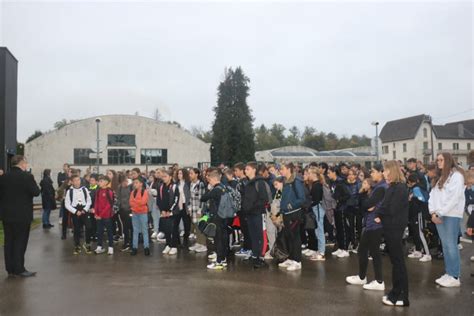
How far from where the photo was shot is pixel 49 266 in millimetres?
8398

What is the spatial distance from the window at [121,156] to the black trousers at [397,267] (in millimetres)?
52079

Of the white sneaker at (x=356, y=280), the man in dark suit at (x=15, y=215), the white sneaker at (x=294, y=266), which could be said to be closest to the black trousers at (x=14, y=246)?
the man in dark suit at (x=15, y=215)

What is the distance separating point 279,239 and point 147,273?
2.69 metres

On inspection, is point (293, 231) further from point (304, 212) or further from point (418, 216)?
point (418, 216)

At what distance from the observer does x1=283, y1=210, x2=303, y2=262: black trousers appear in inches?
311

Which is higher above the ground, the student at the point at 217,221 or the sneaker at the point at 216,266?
the student at the point at 217,221

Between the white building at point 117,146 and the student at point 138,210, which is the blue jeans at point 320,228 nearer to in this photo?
the student at point 138,210

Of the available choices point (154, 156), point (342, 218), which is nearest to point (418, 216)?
point (342, 218)

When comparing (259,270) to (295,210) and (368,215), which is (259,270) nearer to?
(295,210)

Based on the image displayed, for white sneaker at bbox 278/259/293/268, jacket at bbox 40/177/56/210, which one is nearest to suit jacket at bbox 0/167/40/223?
white sneaker at bbox 278/259/293/268

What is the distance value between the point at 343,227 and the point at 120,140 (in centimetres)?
4910

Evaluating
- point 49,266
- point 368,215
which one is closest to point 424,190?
point 368,215

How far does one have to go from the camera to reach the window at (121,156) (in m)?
54.7

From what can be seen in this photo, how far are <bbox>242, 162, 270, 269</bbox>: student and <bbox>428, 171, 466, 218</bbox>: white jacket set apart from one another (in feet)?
9.89
